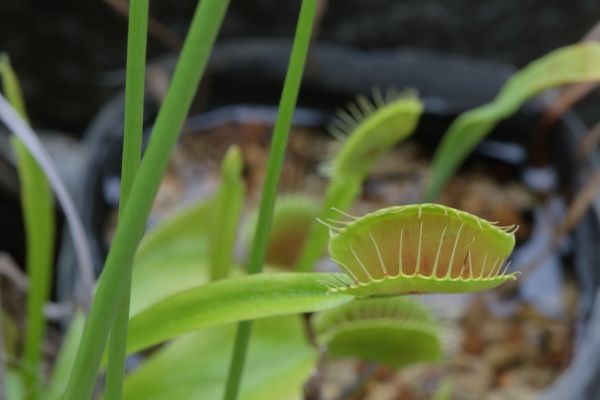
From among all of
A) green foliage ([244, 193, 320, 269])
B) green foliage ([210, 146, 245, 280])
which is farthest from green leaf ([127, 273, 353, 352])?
green foliage ([244, 193, 320, 269])

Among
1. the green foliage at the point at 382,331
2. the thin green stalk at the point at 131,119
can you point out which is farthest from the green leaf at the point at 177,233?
the thin green stalk at the point at 131,119

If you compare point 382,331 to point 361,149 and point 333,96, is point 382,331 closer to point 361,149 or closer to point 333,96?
point 361,149

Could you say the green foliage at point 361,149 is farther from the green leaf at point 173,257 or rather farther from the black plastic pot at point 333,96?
the black plastic pot at point 333,96

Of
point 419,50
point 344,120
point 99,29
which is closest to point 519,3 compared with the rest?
point 419,50

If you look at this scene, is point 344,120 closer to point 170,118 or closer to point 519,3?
point 519,3

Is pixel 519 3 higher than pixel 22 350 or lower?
higher

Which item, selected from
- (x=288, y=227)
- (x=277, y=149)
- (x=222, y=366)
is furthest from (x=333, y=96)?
(x=277, y=149)
